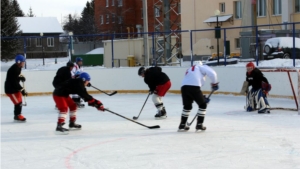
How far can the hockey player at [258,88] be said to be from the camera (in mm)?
10344

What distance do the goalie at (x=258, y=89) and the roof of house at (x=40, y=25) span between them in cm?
4733

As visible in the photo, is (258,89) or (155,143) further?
(258,89)

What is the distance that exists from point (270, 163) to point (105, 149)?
2.30 metres

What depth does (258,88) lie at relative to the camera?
10516 mm

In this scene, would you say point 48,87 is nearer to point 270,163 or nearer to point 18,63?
point 18,63

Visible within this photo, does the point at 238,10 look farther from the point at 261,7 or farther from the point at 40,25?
the point at 40,25

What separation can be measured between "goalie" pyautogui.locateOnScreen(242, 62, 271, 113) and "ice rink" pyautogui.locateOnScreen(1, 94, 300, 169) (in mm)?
227

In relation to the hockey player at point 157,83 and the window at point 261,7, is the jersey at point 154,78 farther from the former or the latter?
the window at point 261,7

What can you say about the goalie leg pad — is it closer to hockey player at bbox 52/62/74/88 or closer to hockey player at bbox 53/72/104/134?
hockey player at bbox 53/72/104/134

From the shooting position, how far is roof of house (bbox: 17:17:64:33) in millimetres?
55969

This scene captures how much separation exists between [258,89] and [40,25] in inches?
1918

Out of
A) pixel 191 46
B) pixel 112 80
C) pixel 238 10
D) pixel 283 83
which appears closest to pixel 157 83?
pixel 283 83

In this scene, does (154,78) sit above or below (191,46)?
below

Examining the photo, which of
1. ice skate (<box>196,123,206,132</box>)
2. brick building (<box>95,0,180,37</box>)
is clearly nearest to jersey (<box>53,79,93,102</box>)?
ice skate (<box>196,123,206,132</box>)
